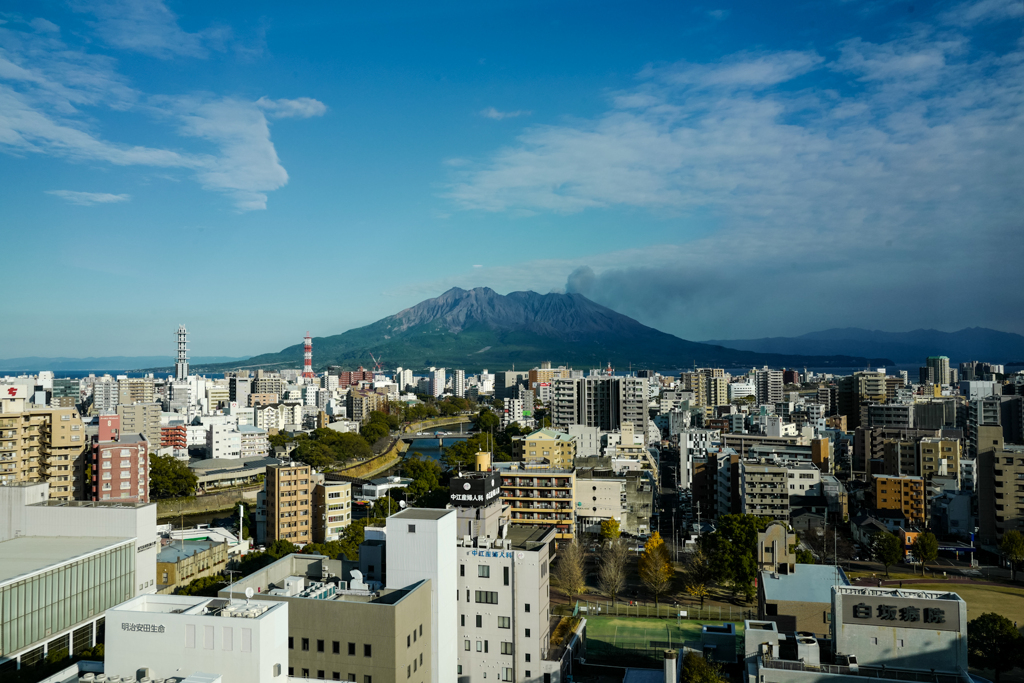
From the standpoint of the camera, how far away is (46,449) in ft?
59.7

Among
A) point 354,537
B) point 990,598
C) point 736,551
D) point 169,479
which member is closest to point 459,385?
point 169,479

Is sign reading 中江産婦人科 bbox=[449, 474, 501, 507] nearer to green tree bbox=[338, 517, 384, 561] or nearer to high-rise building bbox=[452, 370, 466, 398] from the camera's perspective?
green tree bbox=[338, 517, 384, 561]

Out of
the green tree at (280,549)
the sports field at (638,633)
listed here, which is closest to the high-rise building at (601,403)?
the green tree at (280,549)

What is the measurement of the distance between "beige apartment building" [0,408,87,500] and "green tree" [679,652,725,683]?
1664cm

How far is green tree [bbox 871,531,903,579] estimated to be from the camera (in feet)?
48.6

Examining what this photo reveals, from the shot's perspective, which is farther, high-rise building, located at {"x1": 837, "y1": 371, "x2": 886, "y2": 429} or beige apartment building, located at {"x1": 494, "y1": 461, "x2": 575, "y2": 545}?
high-rise building, located at {"x1": 837, "y1": 371, "x2": 886, "y2": 429}

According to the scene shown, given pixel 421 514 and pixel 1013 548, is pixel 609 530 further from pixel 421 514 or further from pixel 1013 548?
pixel 421 514

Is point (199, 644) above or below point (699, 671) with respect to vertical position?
above

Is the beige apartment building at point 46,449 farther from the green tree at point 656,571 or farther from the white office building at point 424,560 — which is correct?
the green tree at point 656,571

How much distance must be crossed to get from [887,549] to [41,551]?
15.4 metres

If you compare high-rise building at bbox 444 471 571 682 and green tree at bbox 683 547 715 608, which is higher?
high-rise building at bbox 444 471 571 682

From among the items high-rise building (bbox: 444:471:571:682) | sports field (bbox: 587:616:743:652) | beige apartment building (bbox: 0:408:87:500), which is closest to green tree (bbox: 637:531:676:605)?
sports field (bbox: 587:616:743:652)

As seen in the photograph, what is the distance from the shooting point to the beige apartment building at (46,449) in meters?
17.6

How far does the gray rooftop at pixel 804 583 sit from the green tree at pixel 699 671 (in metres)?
2.13
